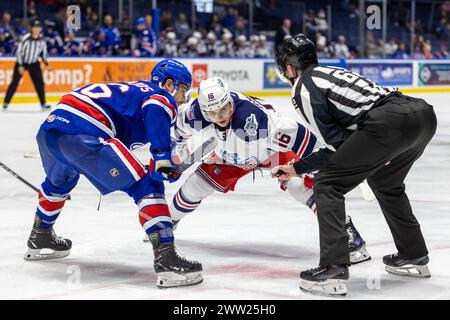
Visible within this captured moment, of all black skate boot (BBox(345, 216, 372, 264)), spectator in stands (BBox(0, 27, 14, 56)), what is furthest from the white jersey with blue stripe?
spectator in stands (BBox(0, 27, 14, 56))

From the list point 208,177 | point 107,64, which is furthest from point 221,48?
point 208,177

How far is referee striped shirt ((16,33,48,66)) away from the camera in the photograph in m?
13.7

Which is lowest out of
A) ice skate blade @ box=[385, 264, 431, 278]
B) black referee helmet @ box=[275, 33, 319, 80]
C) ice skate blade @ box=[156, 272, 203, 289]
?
ice skate blade @ box=[385, 264, 431, 278]

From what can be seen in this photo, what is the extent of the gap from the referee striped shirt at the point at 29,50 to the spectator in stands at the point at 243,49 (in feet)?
17.0

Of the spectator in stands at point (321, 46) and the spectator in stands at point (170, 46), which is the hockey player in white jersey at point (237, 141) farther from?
the spectator in stands at point (321, 46)

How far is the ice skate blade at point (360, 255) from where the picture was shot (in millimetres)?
4262

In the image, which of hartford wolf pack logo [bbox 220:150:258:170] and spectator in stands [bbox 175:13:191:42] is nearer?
hartford wolf pack logo [bbox 220:150:258:170]

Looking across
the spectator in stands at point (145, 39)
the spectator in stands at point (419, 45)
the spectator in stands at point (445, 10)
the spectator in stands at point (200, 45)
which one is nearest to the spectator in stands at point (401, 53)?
the spectator in stands at point (419, 45)

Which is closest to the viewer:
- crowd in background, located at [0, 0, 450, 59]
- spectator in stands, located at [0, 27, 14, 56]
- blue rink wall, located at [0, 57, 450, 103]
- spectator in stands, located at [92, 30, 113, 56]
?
spectator in stands, located at [0, 27, 14, 56]

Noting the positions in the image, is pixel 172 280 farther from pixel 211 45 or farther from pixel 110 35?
pixel 211 45

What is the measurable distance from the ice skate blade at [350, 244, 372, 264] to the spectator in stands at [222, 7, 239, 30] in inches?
592

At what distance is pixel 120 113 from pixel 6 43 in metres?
11.5

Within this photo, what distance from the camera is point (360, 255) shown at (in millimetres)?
4289

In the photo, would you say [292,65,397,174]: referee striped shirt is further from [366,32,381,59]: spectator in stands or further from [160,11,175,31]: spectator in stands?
[366,32,381,59]: spectator in stands
